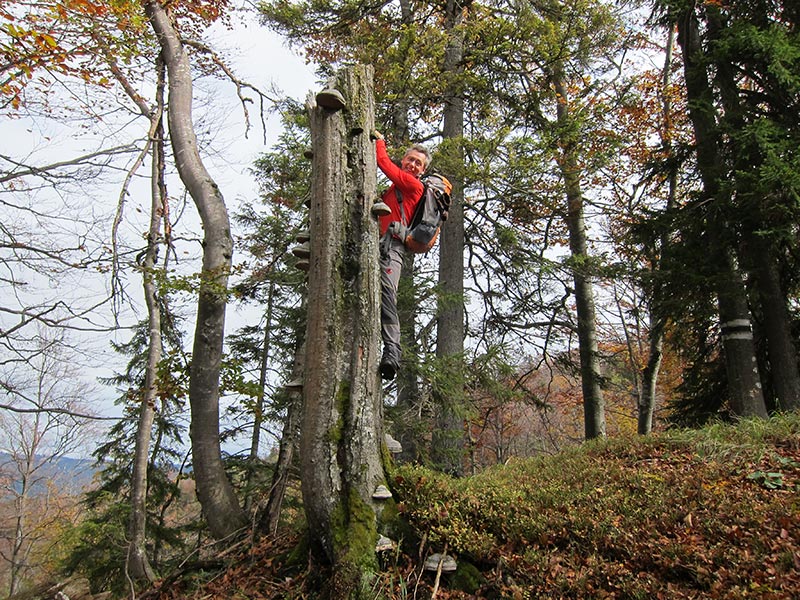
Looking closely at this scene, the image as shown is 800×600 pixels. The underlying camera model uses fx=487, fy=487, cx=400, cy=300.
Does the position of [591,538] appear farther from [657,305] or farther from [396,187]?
[657,305]

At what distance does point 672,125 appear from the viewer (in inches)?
536

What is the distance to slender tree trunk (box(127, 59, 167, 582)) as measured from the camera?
5352mm

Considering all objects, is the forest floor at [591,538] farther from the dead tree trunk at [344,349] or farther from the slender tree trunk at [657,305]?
the slender tree trunk at [657,305]

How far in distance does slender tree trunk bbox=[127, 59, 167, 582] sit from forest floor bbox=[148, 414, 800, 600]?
6.58 feet

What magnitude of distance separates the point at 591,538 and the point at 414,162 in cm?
335

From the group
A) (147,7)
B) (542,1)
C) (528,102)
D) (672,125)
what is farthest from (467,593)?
(672,125)

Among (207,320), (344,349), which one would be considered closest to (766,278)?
(344,349)

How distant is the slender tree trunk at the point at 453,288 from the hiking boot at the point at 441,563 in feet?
13.4

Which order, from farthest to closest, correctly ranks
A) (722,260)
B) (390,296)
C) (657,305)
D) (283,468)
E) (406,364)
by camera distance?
(657,305) < (406,364) < (722,260) < (283,468) < (390,296)

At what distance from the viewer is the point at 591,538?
3125 mm

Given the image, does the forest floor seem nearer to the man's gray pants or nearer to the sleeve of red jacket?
the man's gray pants

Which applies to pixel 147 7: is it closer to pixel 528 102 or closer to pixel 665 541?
pixel 528 102

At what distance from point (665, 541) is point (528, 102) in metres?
8.55

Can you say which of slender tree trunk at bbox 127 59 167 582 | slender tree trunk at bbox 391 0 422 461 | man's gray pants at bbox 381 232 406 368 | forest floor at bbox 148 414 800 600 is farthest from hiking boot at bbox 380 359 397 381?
slender tree trunk at bbox 391 0 422 461
